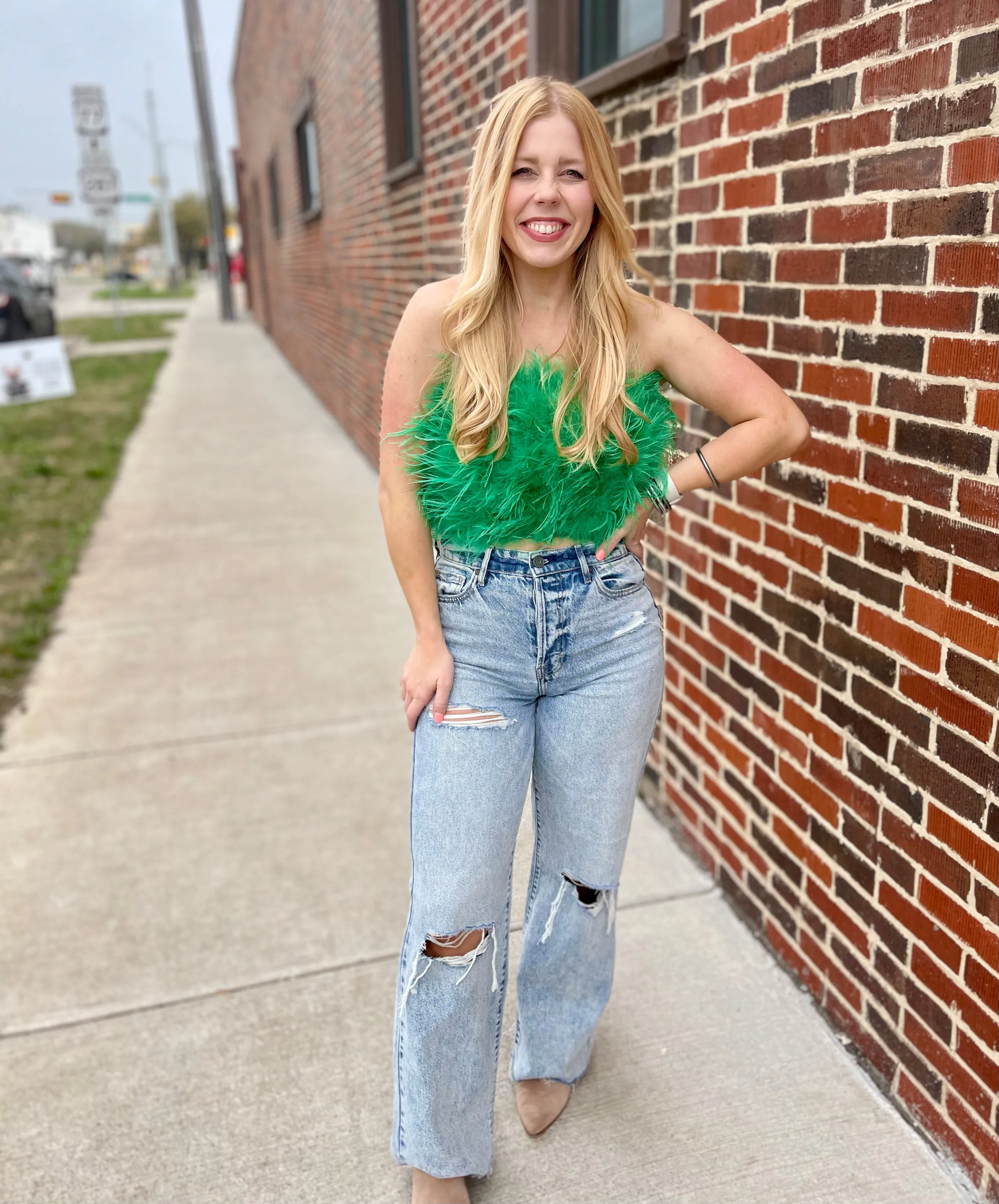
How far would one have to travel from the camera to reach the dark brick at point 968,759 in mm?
1817

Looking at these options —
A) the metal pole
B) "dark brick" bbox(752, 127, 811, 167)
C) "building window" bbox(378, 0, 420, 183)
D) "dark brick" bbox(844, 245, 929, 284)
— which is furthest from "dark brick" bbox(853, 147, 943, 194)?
the metal pole

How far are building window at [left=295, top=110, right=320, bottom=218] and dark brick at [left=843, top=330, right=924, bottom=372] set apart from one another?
9.85 m

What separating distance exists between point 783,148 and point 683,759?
1715 mm

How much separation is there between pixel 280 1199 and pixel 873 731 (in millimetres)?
1510

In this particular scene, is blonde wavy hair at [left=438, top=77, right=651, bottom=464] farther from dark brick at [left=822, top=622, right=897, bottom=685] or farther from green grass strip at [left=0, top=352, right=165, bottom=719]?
green grass strip at [left=0, top=352, right=165, bottom=719]

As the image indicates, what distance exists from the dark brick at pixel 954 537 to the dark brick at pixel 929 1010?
0.88m

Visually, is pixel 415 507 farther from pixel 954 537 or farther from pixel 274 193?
pixel 274 193

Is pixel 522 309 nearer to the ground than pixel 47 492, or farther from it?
farther from it

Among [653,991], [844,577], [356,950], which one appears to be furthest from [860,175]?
[356,950]

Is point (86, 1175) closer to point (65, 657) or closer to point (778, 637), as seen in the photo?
point (778, 637)

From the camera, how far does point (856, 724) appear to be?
88.0 inches

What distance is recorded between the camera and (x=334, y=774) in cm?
369

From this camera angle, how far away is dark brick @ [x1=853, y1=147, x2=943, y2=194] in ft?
5.99

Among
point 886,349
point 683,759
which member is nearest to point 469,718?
point 886,349
